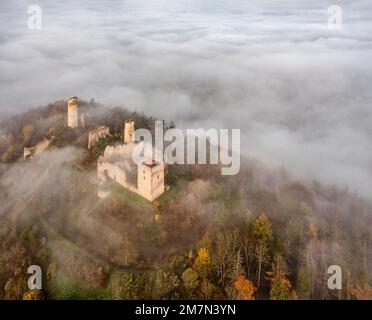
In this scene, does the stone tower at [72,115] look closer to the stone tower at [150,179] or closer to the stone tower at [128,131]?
the stone tower at [128,131]

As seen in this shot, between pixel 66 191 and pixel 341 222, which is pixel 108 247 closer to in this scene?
pixel 66 191

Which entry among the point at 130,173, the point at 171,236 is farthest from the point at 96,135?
the point at 171,236

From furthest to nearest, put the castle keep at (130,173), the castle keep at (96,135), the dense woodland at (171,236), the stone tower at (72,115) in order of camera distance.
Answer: the stone tower at (72,115) < the castle keep at (96,135) < the castle keep at (130,173) < the dense woodland at (171,236)

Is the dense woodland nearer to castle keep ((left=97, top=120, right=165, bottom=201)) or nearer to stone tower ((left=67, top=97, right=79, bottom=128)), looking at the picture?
castle keep ((left=97, top=120, right=165, bottom=201))

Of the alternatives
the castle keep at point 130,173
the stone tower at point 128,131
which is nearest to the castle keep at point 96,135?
the stone tower at point 128,131

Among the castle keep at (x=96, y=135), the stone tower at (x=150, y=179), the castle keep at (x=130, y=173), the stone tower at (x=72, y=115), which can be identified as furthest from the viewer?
the stone tower at (x=72, y=115)

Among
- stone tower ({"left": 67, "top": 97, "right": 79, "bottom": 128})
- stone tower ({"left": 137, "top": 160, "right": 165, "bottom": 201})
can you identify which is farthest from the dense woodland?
stone tower ({"left": 67, "top": 97, "right": 79, "bottom": 128})

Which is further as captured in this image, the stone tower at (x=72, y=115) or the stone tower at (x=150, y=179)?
the stone tower at (x=72, y=115)
